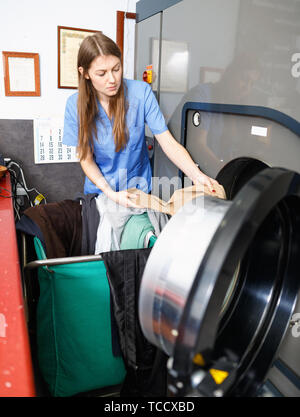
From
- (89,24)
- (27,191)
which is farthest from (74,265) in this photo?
(89,24)

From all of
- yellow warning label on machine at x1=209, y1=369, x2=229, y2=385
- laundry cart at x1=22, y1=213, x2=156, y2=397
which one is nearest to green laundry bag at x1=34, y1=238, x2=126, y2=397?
laundry cart at x1=22, y1=213, x2=156, y2=397

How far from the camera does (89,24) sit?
2594 millimetres

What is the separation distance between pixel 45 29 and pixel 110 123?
47.2 inches

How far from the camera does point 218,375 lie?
2.08 feet

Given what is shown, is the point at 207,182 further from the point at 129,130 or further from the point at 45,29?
the point at 45,29

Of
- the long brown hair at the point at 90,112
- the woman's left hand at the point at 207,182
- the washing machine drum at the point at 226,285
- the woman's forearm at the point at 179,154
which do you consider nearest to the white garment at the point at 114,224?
the woman's left hand at the point at 207,182

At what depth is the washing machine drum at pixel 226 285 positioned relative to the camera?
51 cm

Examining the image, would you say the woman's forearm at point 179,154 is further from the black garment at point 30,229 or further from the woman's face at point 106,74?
the black garment at point 30,229

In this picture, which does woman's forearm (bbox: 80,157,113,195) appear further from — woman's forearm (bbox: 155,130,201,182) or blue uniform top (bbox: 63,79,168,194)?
woman's forearm (bbox: 155,130,201,182)

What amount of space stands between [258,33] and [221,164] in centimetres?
57

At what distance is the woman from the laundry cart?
0.40 meters

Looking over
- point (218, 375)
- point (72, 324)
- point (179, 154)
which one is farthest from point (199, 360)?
point (179, 154)

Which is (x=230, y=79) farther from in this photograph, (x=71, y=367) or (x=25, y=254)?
(x=71, y=367)

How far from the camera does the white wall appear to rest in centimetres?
241
